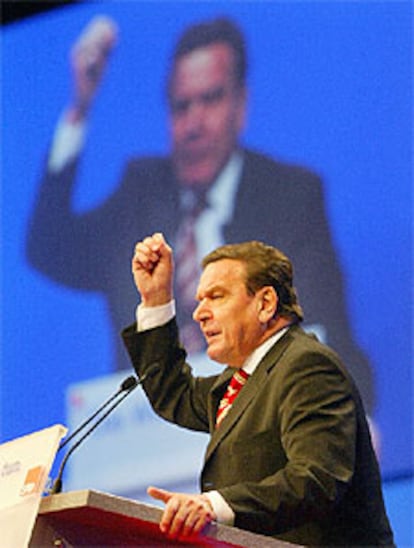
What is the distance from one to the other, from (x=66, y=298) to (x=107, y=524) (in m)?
2.80

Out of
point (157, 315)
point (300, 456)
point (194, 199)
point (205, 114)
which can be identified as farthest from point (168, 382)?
point (205, 114)

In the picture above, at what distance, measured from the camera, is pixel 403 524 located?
3.67 metres

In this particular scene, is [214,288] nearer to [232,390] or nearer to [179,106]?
[232,390]

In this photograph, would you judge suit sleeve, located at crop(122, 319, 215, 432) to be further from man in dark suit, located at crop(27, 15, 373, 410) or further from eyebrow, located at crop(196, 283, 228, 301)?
man in dark suit, located at crop(27, 15, 373, 410)

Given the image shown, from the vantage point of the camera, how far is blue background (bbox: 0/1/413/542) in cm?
→ 394

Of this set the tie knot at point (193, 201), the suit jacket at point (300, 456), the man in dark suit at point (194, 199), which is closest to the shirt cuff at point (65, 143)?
the man in dark suit at point (194, 199)

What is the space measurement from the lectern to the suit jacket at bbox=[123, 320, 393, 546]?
0.42 feet

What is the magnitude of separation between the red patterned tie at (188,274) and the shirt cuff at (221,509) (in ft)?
6.72

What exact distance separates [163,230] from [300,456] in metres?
2.31

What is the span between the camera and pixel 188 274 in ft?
14.3

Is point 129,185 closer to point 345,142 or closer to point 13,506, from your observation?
point 345,142

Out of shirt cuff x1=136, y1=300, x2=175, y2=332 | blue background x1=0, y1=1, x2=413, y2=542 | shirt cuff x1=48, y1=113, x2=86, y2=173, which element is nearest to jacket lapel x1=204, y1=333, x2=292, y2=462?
shirt cuff x1=136, y1=300, x2=175, y2=332

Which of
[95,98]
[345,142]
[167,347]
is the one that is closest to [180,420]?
[167,347]

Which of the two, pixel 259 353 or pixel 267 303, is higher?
pixel 267 303
